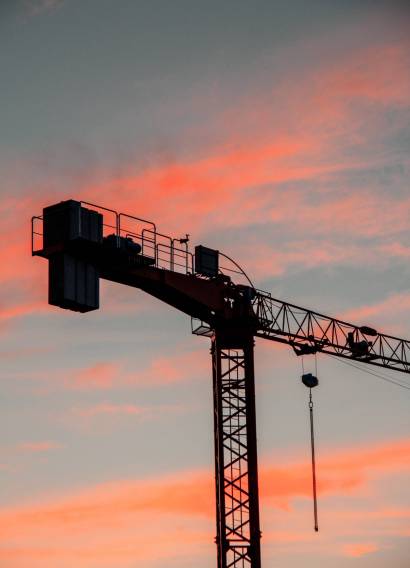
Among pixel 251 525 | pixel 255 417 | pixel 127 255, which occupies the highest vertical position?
pixel 127 255

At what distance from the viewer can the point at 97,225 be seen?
81.6 m

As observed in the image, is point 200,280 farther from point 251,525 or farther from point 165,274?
point 251,525

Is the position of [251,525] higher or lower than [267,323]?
lower

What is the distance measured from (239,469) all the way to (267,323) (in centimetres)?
846

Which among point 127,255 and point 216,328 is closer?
point 127,255

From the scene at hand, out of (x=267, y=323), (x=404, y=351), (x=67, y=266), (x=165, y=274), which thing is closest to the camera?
(x=67, y=266)

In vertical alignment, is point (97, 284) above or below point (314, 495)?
above

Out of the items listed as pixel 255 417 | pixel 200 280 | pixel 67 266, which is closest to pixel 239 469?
pixel 255 417

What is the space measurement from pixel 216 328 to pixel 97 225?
12327mm

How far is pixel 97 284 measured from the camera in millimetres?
81688

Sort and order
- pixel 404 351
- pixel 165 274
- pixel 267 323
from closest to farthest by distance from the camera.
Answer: pixel 165 274 < pixel 267 323 < pixel 404 351

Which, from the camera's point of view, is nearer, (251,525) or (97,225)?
(97,225)

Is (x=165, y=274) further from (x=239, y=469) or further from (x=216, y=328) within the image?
(x=239, y=469)

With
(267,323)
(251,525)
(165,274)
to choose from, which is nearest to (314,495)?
(251,525)
